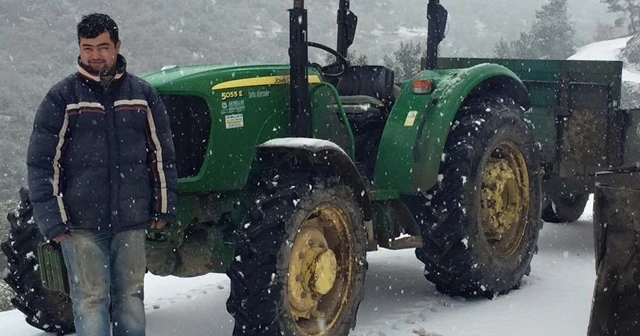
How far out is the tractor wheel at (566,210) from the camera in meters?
8.67

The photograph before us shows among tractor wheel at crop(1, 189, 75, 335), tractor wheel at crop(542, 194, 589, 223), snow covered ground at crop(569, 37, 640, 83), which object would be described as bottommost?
tractor wheel at crop(542, 194, 589, 223)

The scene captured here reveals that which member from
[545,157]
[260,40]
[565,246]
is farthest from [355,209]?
[260,40]

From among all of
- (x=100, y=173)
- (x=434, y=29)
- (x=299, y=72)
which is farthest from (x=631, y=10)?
(x=100, y=173)

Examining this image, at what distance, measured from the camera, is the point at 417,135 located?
5352 mm

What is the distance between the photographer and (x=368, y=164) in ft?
18.6

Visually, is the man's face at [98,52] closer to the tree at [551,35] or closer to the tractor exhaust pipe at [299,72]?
the tractor exhaust pipe at [299,72]

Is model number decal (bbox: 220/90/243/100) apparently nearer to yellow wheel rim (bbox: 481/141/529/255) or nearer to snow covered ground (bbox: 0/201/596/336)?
snow covered ground (bbox: 0/201/596/336)

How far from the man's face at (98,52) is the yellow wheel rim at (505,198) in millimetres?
3081

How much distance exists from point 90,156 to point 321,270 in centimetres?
150

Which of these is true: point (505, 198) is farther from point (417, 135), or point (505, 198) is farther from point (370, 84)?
point (370, 84)

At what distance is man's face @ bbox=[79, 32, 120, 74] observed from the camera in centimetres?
349

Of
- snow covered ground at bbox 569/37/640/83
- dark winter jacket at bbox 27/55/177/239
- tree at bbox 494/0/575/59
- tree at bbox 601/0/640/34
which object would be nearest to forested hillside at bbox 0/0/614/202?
tree at bbox 494/0/575/59

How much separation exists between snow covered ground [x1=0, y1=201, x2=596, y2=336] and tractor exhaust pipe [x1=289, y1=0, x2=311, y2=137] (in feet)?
4.20

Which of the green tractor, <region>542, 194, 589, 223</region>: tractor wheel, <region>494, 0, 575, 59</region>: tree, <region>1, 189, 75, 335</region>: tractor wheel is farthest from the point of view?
<region>494, 0, 575, 59</region>: tree
